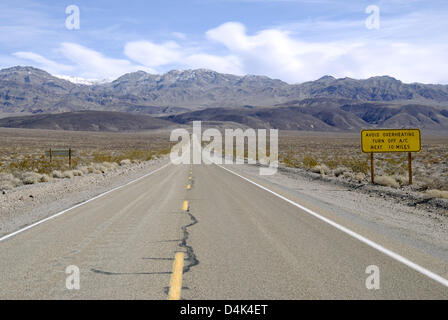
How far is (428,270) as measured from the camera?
557cm

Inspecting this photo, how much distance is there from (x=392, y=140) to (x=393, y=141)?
59 millimetres

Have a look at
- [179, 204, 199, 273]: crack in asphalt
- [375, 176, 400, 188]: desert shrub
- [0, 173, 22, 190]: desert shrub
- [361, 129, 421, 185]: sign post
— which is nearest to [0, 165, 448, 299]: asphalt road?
[179, 204, 199, 273]: crack in asphalt

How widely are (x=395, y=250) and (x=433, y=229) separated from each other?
2.50 meters

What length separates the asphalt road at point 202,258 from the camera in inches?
191

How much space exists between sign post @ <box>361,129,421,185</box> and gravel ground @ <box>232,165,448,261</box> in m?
1.68

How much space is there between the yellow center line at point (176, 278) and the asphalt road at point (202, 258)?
0.18 feet

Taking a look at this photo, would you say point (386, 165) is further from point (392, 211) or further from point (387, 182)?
point (392, 211)

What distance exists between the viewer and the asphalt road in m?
4.85

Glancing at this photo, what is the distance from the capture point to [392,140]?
1694 cm
